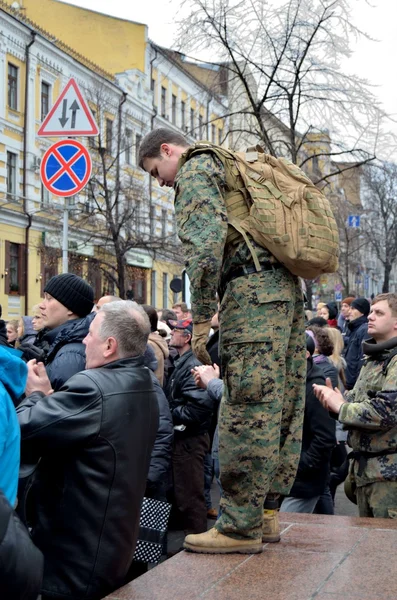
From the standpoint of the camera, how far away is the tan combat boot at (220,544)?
407cm

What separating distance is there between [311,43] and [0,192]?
19.7 metres

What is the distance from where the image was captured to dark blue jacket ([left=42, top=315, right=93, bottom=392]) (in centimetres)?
487

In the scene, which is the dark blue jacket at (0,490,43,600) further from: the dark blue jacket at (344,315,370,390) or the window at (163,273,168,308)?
the window at (163,273,168,308)

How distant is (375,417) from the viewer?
15.4 feet

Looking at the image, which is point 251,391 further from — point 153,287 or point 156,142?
point 153,287

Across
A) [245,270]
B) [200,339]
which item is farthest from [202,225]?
[200,339]

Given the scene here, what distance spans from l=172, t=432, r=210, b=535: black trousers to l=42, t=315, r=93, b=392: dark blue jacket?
95.2 inches

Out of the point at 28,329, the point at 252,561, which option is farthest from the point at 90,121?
the point at 252,561

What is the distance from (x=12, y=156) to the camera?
33.7 m

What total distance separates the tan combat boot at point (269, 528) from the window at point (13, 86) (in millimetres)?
31238

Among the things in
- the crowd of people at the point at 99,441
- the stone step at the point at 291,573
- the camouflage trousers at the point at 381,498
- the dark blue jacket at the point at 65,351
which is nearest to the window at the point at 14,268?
the crowd of people at the point at 99,441

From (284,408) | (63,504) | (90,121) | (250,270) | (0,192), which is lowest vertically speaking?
(63,504)

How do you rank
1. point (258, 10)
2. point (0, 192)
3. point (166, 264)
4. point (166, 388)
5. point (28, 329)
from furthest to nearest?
point (166, 264) < point (0, 192) < point (258, 10) < point (28, 329) < point (166, 388)

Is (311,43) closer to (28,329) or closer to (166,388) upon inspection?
(28,329)
